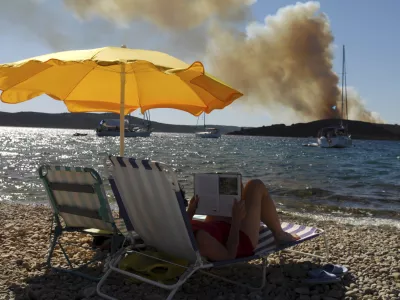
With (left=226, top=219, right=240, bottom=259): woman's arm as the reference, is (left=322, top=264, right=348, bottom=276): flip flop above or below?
below

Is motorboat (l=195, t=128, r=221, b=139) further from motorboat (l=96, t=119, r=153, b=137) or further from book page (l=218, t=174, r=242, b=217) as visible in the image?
book page (l=218, t=174, r=242, b=217)

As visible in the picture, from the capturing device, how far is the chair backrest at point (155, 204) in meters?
3.49

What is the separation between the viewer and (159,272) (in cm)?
404

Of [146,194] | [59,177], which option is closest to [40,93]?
[59,177]

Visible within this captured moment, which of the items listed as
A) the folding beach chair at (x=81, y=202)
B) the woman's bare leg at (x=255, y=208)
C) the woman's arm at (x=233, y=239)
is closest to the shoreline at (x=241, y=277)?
the folding beach chair at (x=81, y=202)

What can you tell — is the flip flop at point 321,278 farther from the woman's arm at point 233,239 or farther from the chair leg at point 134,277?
the chair leg at point 134,277

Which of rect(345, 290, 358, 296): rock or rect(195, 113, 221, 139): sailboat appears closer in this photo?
rect(345, 290, 358, 296): rock

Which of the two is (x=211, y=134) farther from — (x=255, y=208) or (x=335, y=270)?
(x=255, y=208)

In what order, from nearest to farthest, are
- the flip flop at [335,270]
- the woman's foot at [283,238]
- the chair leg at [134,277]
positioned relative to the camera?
1. the chair leg at [134,277]
2. the flip flop at [335,270]
3. the woman's foot at [283,238]

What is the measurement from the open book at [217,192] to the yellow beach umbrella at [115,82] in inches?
32.8

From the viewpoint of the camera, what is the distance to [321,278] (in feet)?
13.4

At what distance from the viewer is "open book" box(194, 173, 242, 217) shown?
3934 millimetres

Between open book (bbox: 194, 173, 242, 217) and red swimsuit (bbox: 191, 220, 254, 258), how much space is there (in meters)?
0.12

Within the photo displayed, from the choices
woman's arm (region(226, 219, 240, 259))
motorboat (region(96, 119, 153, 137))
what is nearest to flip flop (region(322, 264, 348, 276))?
woman's arm (region(226, 219, 240, 259))
